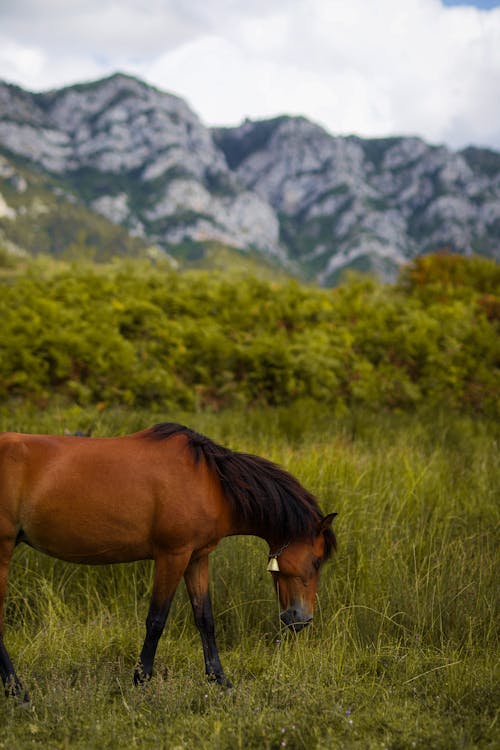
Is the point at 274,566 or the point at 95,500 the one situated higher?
the point at 95,500

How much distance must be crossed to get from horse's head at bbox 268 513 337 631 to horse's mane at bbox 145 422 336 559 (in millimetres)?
48

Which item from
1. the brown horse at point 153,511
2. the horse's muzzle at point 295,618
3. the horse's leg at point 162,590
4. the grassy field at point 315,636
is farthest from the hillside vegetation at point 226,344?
the horse's muzzle at point 295,618

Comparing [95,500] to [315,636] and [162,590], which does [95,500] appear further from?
[315,636]

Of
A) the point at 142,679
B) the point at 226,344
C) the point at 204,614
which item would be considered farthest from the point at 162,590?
the point at 226,344

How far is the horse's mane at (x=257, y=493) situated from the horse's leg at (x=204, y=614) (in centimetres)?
33

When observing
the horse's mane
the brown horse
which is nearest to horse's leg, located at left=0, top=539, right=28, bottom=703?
the brown horse

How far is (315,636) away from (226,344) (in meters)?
4.66

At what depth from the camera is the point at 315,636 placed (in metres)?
3.42

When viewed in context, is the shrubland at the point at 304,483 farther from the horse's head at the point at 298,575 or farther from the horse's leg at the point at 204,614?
the horse's head at the point at 298,575

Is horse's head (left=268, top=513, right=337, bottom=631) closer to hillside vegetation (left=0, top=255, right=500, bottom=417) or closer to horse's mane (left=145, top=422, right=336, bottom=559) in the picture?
horse's mane (left=145, top=422, right=336, bottom=559)

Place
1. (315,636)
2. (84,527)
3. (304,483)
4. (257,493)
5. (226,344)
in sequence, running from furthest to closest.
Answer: (226,344)
(304,483)
(315,636)
(257,493)
(84,527)

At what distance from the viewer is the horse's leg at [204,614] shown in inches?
108

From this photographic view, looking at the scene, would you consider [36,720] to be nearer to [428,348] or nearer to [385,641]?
[385,641]

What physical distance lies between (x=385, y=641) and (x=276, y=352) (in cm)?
464
